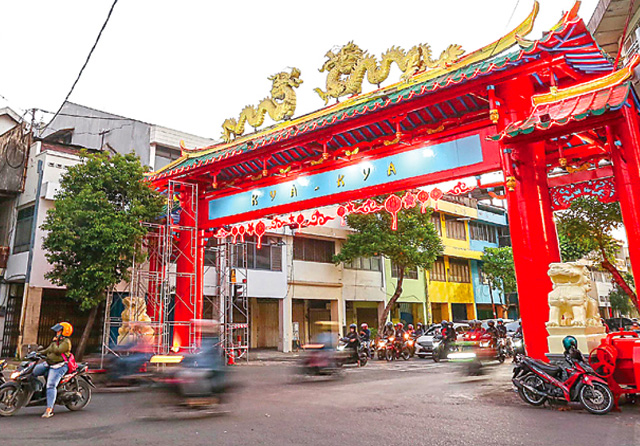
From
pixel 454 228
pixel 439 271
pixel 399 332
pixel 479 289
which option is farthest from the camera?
pixel 479 289

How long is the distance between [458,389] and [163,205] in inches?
477

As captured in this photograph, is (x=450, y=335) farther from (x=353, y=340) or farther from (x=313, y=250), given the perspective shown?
(x=313, y=250)

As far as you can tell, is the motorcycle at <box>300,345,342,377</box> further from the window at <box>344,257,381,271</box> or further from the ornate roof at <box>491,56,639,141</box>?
the window at <box>344,257,381,271</box>

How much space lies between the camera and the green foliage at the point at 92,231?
14953 millimetres

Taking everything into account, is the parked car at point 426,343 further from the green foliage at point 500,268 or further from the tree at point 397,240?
the green foliage at point 500,268

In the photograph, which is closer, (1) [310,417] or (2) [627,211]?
(1) [310,417]

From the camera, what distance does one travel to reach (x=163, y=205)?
57.2 ft

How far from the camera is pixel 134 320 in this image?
52.1 feet

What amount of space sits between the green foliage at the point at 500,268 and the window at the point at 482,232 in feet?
6.80

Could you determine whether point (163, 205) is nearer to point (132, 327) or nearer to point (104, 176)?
point (104, 176)

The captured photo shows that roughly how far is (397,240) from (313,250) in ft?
16.7

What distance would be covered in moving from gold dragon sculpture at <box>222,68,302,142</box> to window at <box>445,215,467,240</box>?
23.0m

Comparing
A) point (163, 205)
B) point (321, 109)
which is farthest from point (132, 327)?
point (321, 109)

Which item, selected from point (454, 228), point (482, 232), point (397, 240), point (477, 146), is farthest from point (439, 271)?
point (477, 146)
